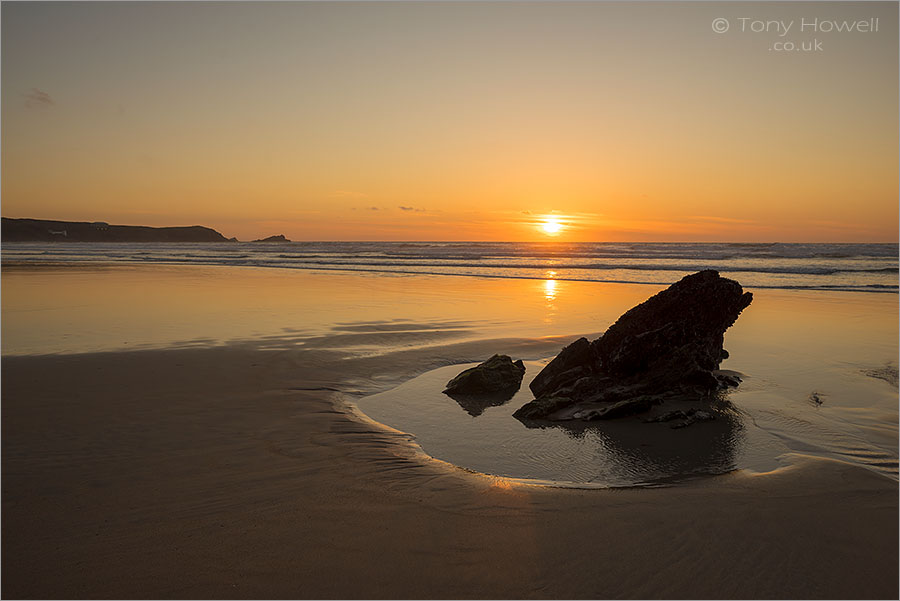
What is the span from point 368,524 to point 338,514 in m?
0.33

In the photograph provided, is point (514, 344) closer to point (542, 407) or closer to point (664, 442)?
point (542, 407)

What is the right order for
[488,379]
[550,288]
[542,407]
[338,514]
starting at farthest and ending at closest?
[550,288]
[488,379]
[542,407]
[338,514]

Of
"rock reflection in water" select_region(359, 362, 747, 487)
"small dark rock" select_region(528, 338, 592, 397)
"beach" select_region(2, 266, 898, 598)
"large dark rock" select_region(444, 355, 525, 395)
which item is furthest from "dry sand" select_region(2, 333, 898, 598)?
"small dark rock" select_region(528, 338, 592, 397)

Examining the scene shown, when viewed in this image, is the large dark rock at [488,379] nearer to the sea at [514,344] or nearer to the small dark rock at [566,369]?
the sea at [514,344]

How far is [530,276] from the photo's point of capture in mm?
34000

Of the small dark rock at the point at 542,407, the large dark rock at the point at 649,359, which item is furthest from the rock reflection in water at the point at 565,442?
the large dark rock at the point at 649,359

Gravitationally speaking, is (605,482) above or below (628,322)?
below

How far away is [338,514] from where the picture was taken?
475cm

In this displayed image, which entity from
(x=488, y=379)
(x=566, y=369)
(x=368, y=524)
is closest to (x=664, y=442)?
(x=566, y=369)

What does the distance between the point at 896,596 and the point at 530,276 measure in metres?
30.5

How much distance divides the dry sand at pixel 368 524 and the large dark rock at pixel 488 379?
2173 mm

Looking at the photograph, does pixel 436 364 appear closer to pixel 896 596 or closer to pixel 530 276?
pixel 896 596

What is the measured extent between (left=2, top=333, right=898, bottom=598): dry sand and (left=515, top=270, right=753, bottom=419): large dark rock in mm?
2394

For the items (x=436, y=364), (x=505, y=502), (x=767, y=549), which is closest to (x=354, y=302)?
(x=436, y=364)
